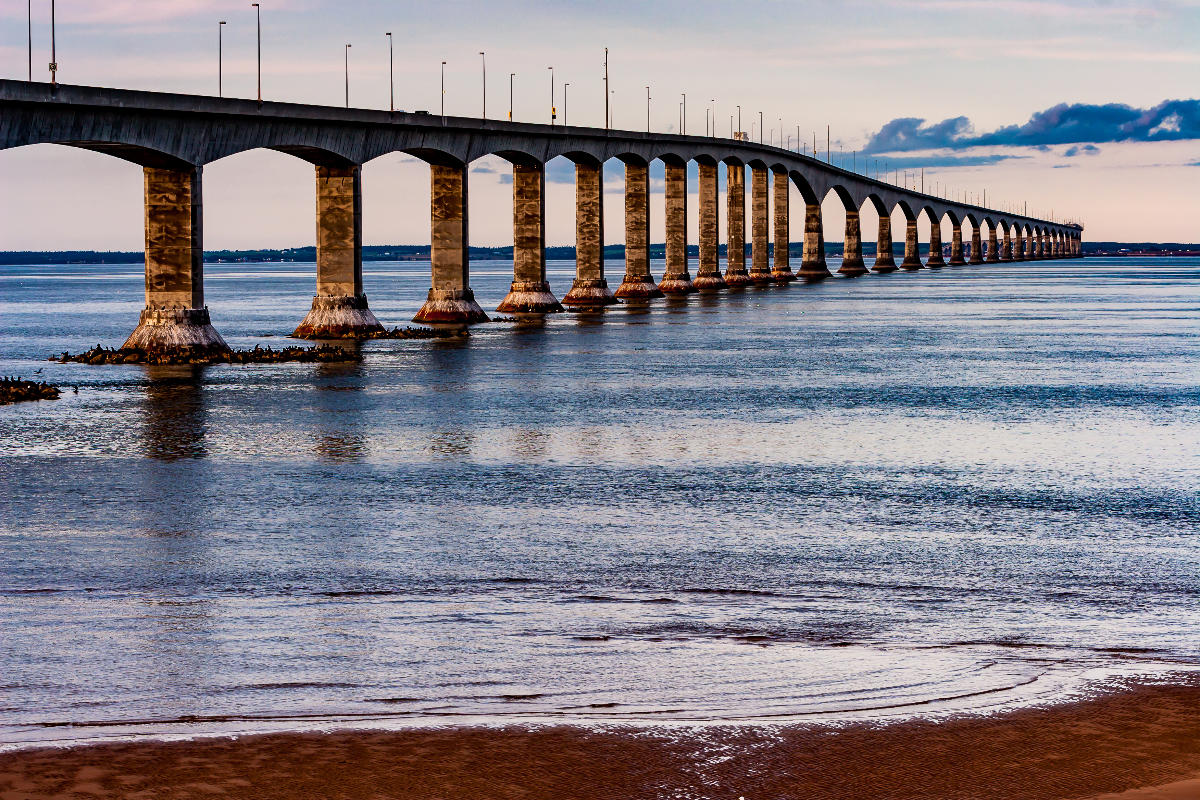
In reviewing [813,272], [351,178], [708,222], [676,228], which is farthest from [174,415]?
[813,272]

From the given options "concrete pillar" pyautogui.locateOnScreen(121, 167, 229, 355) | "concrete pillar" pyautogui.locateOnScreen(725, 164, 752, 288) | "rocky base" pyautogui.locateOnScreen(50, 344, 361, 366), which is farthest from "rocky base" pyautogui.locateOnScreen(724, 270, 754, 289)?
"concrete pillar" pyautogui.locateOnScreen(121, 167, 229, 355)

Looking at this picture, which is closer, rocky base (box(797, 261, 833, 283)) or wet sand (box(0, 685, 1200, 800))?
wet sand (box(0, 685, 1200, 800))

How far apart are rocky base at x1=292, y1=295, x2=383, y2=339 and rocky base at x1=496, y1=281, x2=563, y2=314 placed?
25.2 meters

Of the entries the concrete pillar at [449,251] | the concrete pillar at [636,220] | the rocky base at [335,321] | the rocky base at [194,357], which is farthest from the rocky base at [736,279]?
the rocky base at [194,357]

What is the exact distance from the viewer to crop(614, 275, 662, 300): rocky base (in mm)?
117312

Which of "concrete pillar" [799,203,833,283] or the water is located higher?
"concrete pillar" [799,203,833,283]

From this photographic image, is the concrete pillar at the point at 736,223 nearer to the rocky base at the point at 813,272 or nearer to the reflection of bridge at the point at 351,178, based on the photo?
the reflection of bridge at the point at 351,178

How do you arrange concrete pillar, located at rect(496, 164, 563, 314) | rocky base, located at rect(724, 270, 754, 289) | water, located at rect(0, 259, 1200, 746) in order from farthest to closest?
rocky base, located at rect(724, 270, 754, 289) < concrete pillar, located at rect(496, 164, 563, 314) < water, located at rect(0, 259, 1200, 746)

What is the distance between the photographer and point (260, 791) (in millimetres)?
8781

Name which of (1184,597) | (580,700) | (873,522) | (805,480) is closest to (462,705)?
(580,700)

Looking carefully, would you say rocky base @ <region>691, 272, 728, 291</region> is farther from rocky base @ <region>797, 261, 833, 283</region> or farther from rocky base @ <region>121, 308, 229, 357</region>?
rocky base @ <region>121, 308, 229, 357</region>

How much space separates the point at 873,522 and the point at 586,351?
1505 inches

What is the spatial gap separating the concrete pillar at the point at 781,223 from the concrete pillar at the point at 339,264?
340ft

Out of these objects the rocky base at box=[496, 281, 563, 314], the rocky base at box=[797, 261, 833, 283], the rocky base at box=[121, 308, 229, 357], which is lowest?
the rocky base at box=[121, 308, 229, 357]
